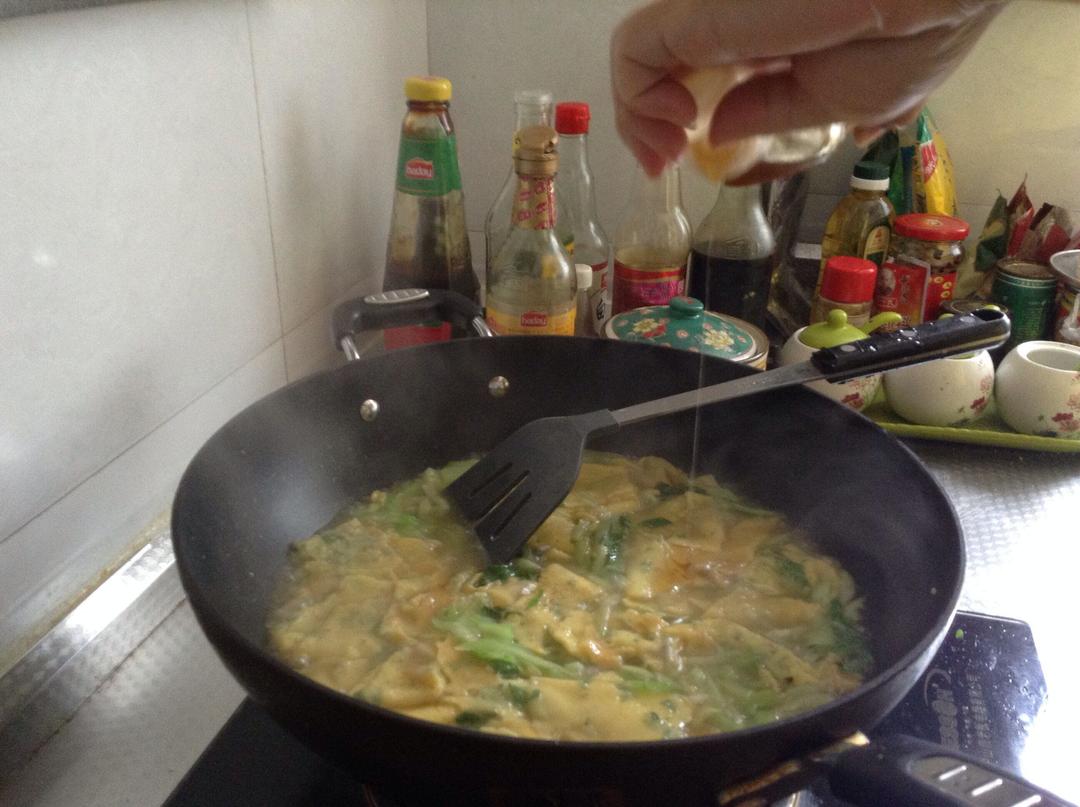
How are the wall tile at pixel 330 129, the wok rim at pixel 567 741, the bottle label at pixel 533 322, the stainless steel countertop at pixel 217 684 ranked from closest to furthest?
the wok rim at pixel 567 741 → the stainless steel countertop at pixel 217 684 → the wall tile at pixel 330 129 → the bottle label at pixel 533 322

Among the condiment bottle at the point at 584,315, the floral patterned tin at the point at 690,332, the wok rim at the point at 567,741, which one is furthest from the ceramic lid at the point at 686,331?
the wok rim at the point at 567,741

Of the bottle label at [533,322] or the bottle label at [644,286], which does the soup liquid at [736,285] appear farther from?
the bottle label at [533,322]

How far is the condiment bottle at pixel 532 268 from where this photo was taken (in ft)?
3.62

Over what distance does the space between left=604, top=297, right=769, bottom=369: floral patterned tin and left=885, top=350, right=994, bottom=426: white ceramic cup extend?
20 cm

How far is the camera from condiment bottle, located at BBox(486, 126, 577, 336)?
110 cm

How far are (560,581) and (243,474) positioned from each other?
331 mm

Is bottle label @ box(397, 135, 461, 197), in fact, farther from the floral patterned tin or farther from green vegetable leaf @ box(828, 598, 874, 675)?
green vegetable leaf @ box(828, 598, 874, 675)

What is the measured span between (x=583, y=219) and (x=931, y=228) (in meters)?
0.51

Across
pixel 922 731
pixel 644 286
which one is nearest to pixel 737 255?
pixel 644 286

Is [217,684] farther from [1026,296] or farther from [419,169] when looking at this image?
[1026,296]

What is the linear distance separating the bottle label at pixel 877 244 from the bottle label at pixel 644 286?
31 centimetres

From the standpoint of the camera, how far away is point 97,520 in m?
0.85

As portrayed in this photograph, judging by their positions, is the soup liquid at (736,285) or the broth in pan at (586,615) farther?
the soup liquid at (736,285)

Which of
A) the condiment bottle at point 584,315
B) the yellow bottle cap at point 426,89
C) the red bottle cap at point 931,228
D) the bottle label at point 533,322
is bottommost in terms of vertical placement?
the condiment bottle at point 584,315
